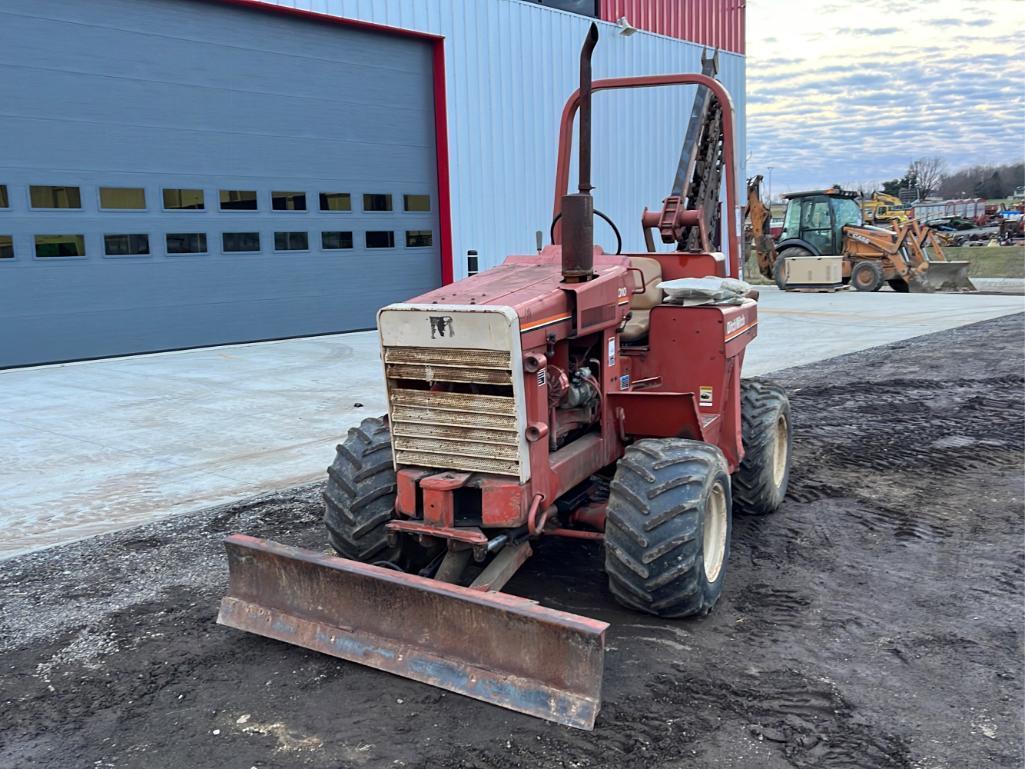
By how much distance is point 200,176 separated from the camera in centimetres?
1320

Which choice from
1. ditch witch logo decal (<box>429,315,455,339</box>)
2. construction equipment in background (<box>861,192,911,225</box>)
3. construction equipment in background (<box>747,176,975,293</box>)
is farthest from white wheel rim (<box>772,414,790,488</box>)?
construction equipment in background (<box>861,192,911,225</box>)

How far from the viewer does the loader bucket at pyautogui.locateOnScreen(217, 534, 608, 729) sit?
10.6 ft

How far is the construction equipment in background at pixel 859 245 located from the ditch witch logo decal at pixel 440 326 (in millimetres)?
20491

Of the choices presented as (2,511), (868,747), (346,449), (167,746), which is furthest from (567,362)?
(2,511)

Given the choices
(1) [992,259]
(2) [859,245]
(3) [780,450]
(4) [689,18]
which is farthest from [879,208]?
(3) [780,450]

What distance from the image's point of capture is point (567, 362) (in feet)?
13.8

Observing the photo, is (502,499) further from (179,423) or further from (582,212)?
(179,423)

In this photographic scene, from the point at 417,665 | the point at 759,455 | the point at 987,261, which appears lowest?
the point at 987,261

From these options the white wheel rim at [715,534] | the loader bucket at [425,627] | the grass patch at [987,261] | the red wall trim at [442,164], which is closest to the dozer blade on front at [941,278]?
the grass patch at [987,261]

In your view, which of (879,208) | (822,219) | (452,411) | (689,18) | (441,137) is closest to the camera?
(452,411)

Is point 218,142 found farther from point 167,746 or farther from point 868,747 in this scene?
point 868,747

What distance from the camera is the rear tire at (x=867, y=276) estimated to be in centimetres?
2230

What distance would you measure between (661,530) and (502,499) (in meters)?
0.66

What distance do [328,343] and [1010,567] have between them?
11.0m
